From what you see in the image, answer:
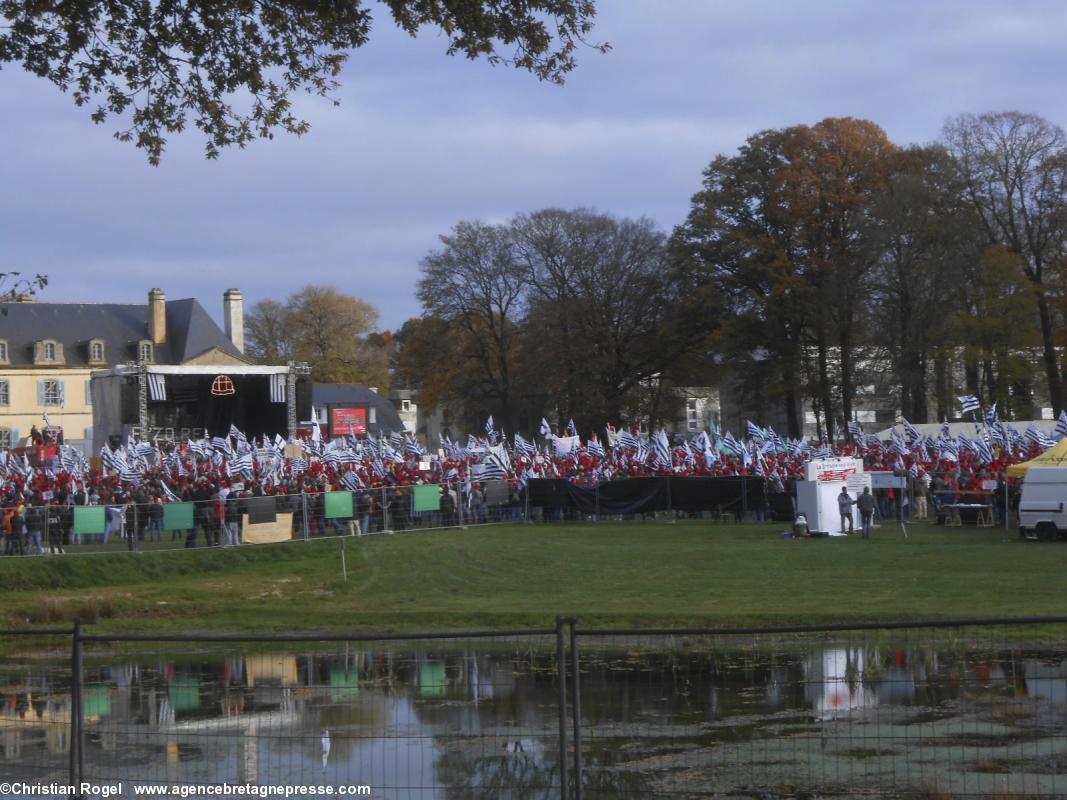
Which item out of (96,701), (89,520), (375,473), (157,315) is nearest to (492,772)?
(96,701)

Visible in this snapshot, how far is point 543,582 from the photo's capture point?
25.0 metres

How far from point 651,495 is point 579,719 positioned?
32.6m

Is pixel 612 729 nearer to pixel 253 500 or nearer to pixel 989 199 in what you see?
pixel 253 500

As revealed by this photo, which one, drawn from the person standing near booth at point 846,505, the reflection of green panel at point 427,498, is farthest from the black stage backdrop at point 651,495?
the person standing near booth at point 846,505

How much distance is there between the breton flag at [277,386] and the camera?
63856 mm

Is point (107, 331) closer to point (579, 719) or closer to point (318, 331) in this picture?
point (318, 331)

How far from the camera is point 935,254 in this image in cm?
5866

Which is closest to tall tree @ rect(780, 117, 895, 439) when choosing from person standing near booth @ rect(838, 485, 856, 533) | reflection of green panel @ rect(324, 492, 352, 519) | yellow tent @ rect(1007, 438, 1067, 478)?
person standing near booth @ rect(838, 485, 856, 533)

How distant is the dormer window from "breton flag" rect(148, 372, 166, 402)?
3780cm

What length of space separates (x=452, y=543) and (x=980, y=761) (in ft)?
79.4

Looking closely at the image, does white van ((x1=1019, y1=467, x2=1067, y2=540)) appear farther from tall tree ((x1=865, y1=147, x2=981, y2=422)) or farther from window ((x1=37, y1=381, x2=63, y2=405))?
window ((x1=37, y1=381, x2=63, y2=405))

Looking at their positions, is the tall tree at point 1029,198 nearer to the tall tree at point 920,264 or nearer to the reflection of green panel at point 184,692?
the tall tree at point 920,264

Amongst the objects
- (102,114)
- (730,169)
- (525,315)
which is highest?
(730,169)

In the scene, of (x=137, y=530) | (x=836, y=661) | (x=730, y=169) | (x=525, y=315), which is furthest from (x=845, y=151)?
(x=836, y=661)
